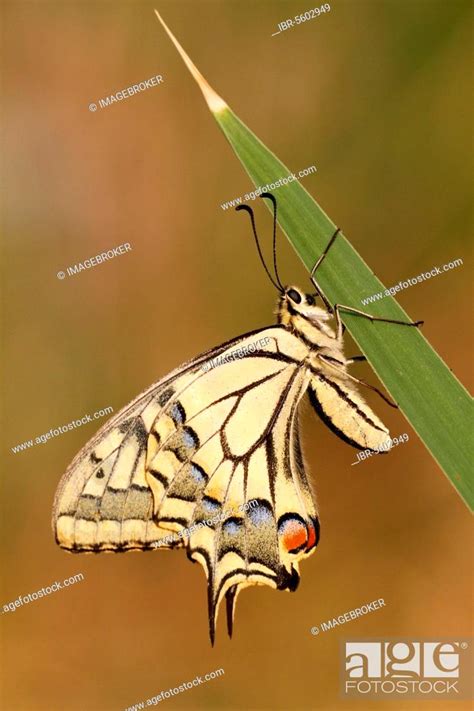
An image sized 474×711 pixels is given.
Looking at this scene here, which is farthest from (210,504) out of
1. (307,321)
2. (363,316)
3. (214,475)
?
(363,316)

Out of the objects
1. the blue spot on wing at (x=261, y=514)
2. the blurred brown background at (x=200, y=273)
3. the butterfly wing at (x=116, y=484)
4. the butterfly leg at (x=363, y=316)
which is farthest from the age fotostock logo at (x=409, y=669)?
the butterfly leg at (x=363, y=316)

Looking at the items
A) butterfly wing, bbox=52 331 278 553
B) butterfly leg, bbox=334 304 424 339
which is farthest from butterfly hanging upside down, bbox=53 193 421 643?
butterfly leg, bbox=334 304 424 339

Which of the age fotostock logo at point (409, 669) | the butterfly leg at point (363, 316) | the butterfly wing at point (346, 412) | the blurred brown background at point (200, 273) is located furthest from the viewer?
the blurred brown background at point (200, 273)

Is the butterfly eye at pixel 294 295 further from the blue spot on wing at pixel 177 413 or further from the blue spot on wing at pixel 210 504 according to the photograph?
the blue spot on wing at pixel 210 504

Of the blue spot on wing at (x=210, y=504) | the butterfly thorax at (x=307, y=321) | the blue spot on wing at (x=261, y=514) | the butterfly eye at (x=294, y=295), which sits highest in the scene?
the butterfly eye at (x=294, y=295)

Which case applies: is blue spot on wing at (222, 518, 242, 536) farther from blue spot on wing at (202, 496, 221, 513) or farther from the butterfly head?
the butterfly head

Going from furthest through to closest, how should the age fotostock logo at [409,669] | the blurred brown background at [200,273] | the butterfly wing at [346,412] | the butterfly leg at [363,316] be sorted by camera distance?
1. the blurred brown background at [200,273]
2. the age fotostock logo at [409,669]
3. the butterfly wing at [346,412]
4. the butterfly leg at [363,316]

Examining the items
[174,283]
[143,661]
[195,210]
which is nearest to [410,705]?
[143,661]

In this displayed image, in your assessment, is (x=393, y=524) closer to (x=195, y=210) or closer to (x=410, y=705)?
(x=410, y=705)
